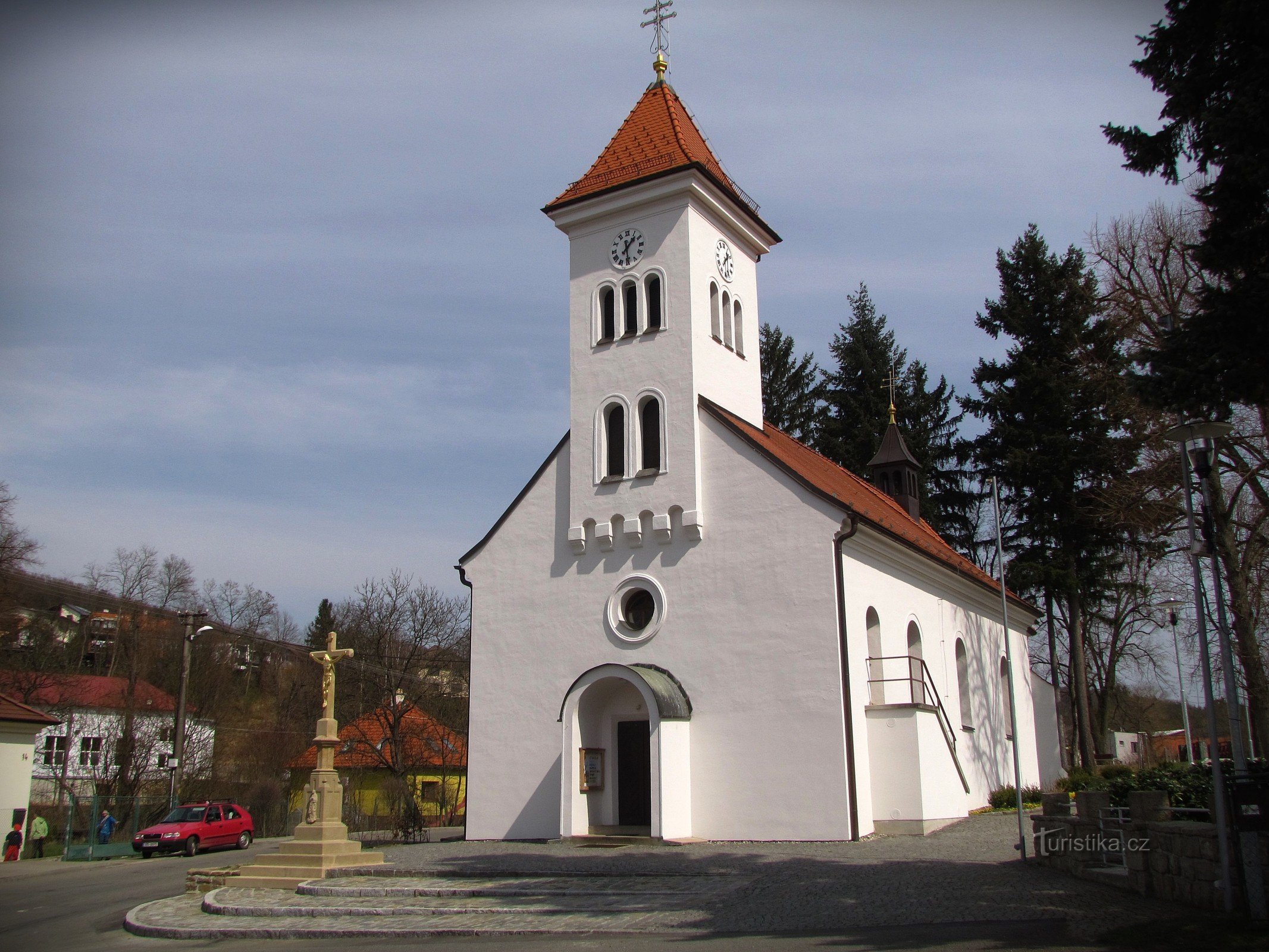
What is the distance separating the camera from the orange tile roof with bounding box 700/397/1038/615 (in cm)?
2086

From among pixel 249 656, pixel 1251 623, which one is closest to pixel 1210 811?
pixel 1251 623

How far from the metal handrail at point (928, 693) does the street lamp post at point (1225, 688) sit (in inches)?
356

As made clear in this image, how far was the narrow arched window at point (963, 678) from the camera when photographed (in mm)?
26906

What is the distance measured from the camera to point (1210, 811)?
35.9 ft

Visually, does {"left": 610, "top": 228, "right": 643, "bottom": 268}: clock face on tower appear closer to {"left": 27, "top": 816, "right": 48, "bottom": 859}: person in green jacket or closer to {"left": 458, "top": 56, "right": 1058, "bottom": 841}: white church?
{"left": 458, "top": 56, "right": 1058, "bottom": 841}: white church

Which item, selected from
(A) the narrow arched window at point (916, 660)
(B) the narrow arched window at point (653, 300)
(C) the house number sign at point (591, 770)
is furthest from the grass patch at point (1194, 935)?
(B) the narrow arched window at point (653, 300)

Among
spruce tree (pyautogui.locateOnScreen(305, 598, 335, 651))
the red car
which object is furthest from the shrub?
spruce tree (pyautogui.locateOnScreen(305, 598, 335, 651))

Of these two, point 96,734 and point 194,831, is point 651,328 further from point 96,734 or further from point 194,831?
point 96,734

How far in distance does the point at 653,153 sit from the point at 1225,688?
17607mm

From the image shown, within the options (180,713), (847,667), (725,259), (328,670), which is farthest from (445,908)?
(180,713)

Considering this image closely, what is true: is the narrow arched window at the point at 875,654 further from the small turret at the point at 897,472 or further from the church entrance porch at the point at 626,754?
the small turret at the point at 897,472

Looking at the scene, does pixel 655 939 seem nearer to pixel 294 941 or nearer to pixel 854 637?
pixel 294 941

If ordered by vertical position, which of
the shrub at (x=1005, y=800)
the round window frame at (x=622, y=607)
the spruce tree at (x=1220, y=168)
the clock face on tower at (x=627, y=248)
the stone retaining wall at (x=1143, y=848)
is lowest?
the shrub at (x=1005, y=800)

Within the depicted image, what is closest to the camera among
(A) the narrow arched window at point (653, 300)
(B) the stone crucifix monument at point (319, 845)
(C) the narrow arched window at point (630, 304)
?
(B) the stone crucifix monument at point (319, 845)
